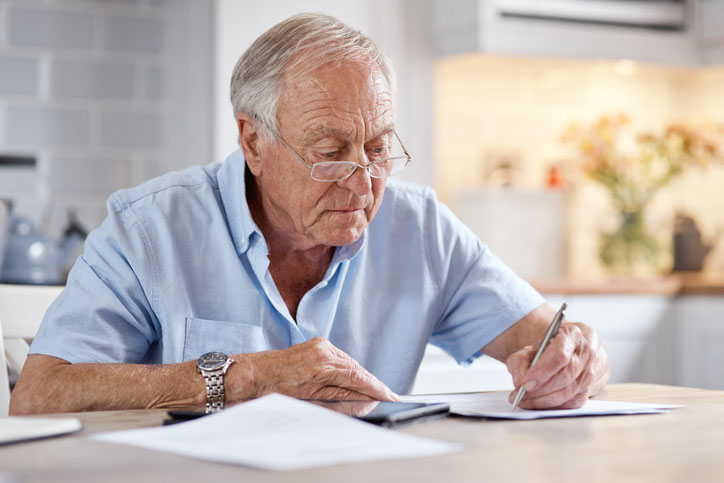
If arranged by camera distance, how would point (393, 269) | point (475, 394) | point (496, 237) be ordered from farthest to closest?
point (496, 237), point (393, 269), point (475, 394)

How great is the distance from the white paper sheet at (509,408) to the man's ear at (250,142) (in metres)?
0.52

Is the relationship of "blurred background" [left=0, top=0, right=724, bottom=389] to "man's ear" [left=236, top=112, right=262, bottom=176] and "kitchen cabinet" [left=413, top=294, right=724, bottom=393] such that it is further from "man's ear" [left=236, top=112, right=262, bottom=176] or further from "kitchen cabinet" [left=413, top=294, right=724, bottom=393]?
"man's ear" [left=236, top=112, right=262, bottom=176]

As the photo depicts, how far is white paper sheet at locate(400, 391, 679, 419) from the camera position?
107cm

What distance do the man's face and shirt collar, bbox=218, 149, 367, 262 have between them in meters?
0.07

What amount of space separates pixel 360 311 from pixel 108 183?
66.8 inches

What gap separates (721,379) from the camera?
313 centimetres

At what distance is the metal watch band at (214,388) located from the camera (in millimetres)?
1192

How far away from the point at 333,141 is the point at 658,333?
6.82 feet

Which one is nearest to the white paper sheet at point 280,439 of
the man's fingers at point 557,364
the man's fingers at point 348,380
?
the man's fingers at point 348,380

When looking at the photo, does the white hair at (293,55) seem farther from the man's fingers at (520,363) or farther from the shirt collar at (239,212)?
the man's fingers at (520,363)

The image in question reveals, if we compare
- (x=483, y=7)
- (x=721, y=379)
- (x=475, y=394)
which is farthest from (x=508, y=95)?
(x=475, y=394)

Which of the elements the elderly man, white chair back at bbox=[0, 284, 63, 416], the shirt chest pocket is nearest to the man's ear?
the elderly man

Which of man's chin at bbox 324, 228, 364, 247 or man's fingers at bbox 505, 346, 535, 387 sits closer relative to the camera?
man's fingers at bbox 505, 346, 535, 387

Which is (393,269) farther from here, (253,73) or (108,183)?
(108,183)
